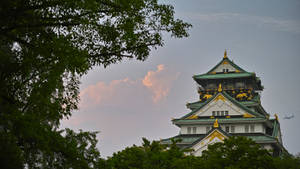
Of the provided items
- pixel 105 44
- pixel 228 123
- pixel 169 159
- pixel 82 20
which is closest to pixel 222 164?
pixel 169 159

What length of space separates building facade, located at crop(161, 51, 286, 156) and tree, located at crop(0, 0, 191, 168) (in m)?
31.1

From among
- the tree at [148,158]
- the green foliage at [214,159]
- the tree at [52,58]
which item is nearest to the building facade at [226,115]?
the tree at [148,158]

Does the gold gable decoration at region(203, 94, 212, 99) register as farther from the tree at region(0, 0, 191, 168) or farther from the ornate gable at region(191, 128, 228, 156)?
the tree at region(0, 0, 191, 168)

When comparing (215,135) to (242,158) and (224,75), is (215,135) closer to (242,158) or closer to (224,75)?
(224,75)

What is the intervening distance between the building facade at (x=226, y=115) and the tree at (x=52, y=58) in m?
31.1

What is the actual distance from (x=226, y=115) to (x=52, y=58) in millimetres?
37963

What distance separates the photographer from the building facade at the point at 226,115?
41.6 metres

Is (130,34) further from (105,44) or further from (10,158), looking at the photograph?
(10,158)

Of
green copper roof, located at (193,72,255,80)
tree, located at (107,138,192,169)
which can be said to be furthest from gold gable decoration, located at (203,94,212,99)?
tree, located at (107,138,192,169)

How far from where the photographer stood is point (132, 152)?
2448 centimetres

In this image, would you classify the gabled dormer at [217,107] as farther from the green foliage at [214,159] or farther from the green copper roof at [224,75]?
the green foliage at [214,159]

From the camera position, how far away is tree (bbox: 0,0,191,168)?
331 inches

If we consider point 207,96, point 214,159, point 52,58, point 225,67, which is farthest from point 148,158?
point 225,67

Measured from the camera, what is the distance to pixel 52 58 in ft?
29.2
